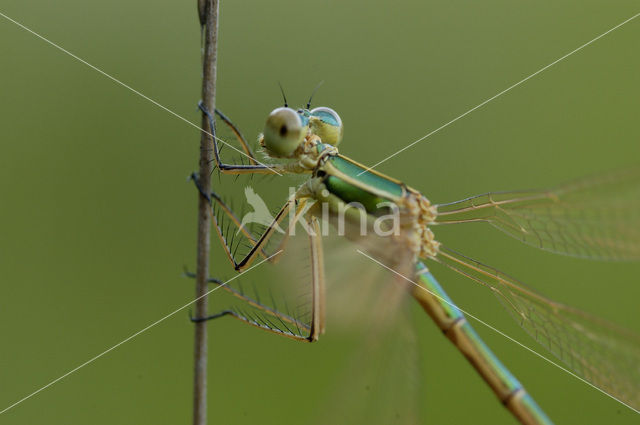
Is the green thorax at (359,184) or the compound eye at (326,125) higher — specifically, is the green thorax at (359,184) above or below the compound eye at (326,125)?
below

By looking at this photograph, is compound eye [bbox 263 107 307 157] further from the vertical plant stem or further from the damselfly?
the vertical plant stem

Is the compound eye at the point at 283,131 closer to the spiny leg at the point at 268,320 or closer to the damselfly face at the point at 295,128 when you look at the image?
the damselfly face at the point at 295,128

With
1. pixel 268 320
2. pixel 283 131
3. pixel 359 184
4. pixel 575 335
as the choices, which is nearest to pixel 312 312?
pixel 268 320

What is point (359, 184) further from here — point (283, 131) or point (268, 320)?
point (268, 320)

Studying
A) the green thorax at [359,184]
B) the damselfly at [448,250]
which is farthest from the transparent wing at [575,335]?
the green thorax at [359,184]

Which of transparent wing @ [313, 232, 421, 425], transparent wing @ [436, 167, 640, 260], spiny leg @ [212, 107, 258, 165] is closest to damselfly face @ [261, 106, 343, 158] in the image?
spiny leg @ [212, 107, 258, 165]

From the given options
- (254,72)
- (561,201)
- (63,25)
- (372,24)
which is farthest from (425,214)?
(63,25)

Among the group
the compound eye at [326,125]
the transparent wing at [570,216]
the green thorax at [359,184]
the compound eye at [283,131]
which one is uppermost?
the compound eye at [326,125]
